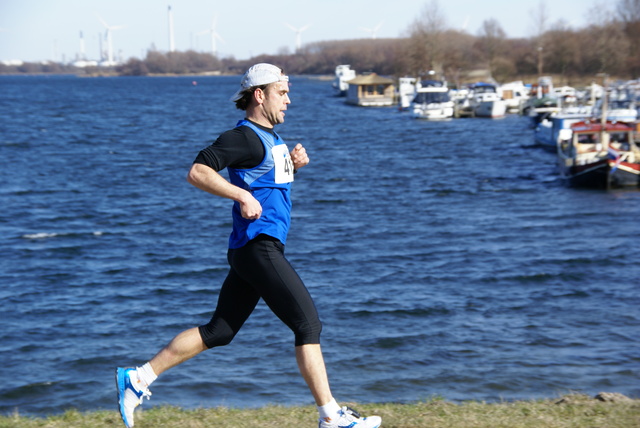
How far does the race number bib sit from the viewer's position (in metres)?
4.80

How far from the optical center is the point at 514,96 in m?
86.5

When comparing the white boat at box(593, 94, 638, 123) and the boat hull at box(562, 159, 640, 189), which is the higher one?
the white boat at box(593, 94, 638, 123)

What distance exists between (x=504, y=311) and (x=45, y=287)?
10.2 meters

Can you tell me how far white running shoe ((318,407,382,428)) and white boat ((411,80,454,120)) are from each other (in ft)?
244

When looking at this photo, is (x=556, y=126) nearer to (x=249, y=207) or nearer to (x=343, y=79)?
(x=249, y=207)

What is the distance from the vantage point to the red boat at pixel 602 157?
34.0 m

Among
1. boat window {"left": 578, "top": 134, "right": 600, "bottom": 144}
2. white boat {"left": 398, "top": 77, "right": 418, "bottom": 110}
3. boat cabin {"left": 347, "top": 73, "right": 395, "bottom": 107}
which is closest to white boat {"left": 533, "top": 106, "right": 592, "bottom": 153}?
boat window {"left": 578, "top": 134, "right": 600, "bottom": 144}

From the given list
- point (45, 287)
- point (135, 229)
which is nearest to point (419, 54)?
→ point (135, 229)

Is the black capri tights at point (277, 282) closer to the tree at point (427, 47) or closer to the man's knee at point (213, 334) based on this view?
the man's knee at point (213, 334)

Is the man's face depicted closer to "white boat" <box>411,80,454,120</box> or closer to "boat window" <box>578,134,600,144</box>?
"boat window" <box>578,134,600,144</box>

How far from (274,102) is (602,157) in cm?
3234

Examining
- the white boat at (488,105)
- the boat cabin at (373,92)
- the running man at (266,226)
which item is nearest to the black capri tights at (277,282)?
the running man at (266,226)

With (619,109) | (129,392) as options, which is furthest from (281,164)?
(619,109)

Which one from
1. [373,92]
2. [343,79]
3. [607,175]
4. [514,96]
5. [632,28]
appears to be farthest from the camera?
[343,79]
